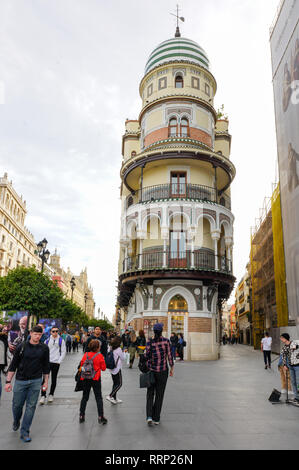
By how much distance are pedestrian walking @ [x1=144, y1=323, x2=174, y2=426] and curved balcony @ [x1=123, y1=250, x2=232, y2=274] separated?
45.9 ft

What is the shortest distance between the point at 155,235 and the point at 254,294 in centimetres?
1888

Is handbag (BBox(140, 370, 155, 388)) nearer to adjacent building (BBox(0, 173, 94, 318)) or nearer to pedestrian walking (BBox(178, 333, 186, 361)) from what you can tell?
pedestrian walking (BBox(178, 333, 186, 361))

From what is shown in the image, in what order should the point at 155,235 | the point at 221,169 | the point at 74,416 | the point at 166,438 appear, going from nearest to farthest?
the point at 166,438 → the point at 74,416 → the point at 155,235 → the point at 221,169

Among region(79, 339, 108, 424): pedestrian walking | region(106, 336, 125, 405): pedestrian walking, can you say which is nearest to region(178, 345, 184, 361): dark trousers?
region(106, 336, 125, 405): pedestrian walking

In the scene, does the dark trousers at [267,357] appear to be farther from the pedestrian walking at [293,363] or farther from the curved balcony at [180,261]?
the pedestrian walking at [293,363]

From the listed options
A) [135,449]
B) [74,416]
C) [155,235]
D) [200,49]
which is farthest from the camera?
[200,49]

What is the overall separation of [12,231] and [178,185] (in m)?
46.3

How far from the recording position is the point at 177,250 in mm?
22500

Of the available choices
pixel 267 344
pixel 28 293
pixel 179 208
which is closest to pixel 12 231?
pixel 28 293

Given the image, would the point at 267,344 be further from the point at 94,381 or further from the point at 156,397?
the point at 94,381

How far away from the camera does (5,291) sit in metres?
24.9

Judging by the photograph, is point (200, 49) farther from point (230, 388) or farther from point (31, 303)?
point (230, 388)
